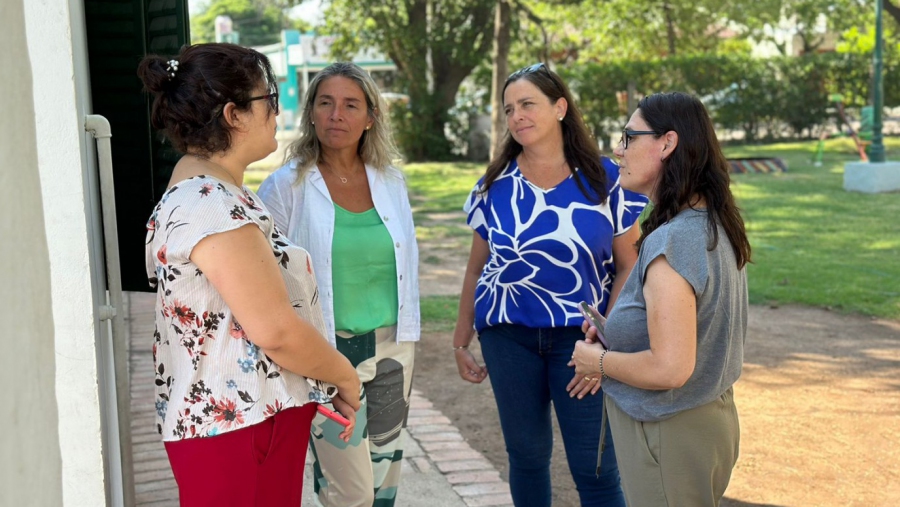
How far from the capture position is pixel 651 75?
25891 millimetres

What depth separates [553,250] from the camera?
10.8ft

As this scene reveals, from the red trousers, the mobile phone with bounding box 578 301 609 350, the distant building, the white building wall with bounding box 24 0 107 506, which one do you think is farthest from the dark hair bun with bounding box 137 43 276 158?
the distant building

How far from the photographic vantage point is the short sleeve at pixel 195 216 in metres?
2.04

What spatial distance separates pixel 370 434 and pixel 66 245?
187 centimetres

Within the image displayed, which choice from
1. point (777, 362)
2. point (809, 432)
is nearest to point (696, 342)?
point (809, 432)

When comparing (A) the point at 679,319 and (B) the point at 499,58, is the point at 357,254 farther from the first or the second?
(B) the point at 499,58

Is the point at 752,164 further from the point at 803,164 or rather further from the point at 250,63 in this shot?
the point at 250,63

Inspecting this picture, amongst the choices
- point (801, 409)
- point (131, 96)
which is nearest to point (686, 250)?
point (131, 96)

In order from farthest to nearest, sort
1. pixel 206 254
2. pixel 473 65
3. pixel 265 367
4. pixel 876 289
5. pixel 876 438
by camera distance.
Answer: pixel 473 65 < pixel 876 289 < pixel 876 438 < pixel 265 367 < pixel 206 254

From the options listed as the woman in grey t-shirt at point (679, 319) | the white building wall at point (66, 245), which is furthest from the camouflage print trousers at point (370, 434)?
the white building wall at point (66, 245)

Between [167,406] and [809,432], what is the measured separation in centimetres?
413

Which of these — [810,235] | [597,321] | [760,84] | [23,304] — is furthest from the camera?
[760,84]

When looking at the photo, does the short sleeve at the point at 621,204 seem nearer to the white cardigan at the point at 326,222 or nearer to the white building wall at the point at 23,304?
the white cardigan at the point at 326,222

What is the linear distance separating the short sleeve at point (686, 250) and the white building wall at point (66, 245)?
140cm
